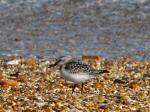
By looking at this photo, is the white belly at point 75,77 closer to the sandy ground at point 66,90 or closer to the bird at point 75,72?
the bird at point 75,72

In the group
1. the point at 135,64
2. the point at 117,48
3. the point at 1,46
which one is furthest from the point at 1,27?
the point at 135,64

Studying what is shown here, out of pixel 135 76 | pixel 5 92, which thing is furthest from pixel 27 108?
Result: pixel 135 76

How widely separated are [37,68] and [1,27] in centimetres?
814

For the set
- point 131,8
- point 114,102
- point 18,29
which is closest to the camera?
point 114,102

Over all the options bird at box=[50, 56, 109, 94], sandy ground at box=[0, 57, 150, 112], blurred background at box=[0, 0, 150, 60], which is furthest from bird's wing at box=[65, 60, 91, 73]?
blurred background at box=[0, 0, 150, 60]

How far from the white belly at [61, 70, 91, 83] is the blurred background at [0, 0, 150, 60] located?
549 centimetres

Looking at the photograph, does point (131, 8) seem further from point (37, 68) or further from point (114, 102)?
point (114, 102)

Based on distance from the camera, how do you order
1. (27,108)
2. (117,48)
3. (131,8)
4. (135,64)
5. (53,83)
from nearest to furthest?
(27,108) < (53,83) < (135,64) < (117,48) < (131,8)

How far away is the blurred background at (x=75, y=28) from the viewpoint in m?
16.8

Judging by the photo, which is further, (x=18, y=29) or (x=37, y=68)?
(x=18, y=29)

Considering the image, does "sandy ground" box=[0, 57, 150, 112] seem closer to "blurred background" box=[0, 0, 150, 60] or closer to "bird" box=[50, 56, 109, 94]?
"bird" box=[50, 56, 109, 94]

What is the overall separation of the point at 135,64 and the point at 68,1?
35.8 ft

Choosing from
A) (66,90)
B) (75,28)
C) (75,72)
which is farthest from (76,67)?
(75,28)

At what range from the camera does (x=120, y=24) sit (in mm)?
21016
